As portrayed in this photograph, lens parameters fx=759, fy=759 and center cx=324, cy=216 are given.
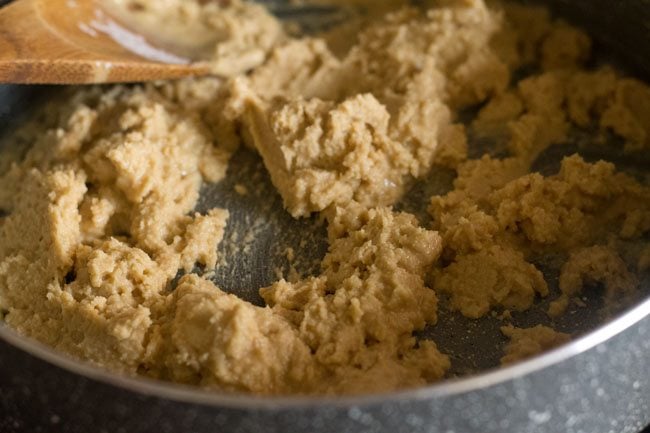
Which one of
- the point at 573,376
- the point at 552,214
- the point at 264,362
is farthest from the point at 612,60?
the point at 264,362

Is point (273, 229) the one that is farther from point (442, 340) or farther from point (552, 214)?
point (552, 214)

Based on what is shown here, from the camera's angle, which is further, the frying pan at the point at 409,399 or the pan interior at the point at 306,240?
the pan interior at the point at 306,240

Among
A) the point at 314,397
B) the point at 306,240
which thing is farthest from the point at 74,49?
the point at 314,397

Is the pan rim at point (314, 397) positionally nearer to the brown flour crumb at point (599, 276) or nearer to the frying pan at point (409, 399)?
the frying pan at point (409, 399)

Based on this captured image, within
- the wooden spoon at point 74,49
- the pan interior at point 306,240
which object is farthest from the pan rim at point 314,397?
the wooden spoon at point 74,49

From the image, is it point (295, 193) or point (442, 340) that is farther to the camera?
point (295, 193)
